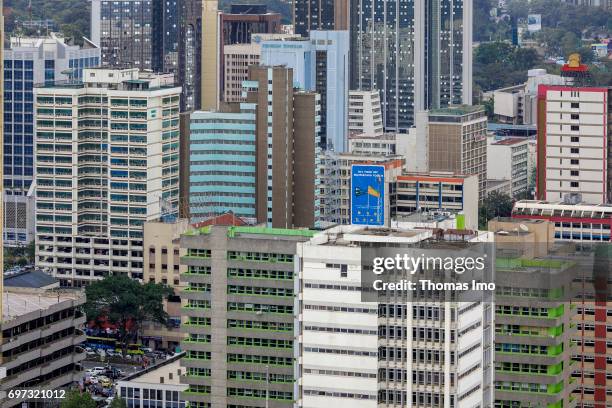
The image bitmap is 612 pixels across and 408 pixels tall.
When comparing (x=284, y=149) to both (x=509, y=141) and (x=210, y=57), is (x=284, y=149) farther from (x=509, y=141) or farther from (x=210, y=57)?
(x=210, y=57)

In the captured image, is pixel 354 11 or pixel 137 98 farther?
pixel 354 11

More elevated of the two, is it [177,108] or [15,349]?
[177,108]

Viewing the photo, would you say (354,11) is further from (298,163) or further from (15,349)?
(15,349)

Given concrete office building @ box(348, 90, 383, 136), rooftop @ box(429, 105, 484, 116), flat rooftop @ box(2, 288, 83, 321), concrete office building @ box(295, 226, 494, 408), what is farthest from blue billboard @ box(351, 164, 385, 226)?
concrete office building @ box(348, 90, 383, 136)

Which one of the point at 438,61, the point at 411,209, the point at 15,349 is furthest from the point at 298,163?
the point at 438,61

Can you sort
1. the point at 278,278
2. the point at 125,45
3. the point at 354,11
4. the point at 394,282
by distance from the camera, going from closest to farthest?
the point at 394,282, the point at 278,278, the point at 125,45, the point at 354,11

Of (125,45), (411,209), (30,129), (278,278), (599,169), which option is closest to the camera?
(278,278)

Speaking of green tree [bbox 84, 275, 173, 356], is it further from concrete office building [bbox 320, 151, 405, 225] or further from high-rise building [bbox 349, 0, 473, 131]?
high-rise building [bbox 349, 0, 473, 131]
